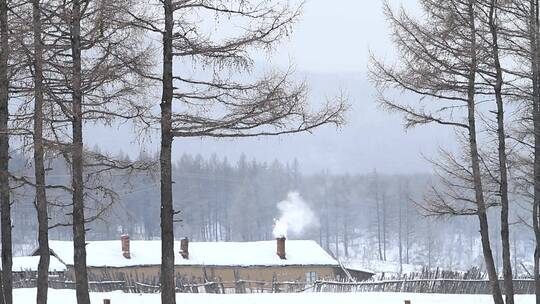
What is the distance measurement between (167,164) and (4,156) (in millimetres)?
3056

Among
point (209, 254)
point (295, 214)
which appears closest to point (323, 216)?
point (295, 214)

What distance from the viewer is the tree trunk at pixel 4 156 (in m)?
14.7

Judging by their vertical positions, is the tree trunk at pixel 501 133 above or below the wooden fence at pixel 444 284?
above

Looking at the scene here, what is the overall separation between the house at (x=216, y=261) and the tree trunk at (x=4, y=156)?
1563 inches

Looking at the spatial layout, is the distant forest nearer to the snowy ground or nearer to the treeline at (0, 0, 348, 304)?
the snowy ground

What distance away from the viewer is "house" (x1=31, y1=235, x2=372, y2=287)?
57281 millimetres

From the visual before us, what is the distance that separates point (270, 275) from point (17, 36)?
45.6 metres

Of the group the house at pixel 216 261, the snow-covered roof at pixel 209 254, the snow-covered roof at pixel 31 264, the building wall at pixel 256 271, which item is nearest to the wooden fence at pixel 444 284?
the house at pixel 216 261

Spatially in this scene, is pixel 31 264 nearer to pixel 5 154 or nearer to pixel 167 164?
pixel 5 154

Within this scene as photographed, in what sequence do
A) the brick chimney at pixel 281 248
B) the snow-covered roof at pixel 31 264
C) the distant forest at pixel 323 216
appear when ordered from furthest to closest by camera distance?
the distant forest at pixel 323 216, the brick chimney at pixel 281 248, the snow-covered roof at pixel 31 264

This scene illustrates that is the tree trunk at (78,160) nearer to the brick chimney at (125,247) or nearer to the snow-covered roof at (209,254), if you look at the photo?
the snow-covered roof at (209,254)

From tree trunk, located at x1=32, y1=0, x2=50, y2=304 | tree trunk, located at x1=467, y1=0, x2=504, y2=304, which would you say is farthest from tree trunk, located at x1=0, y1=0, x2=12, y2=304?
tree trunk, located at x1=467, y1=0, x2=504, y2=304

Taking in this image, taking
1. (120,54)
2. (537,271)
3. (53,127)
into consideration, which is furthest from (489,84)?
(53,127)

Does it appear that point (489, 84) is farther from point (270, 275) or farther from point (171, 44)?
point (270, 275)
